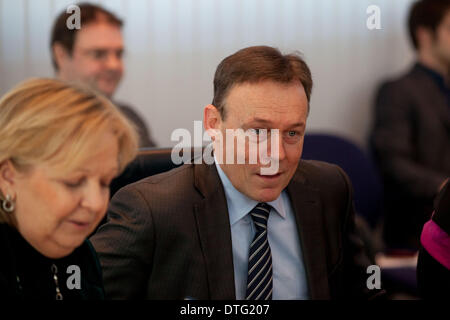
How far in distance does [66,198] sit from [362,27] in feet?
6.96

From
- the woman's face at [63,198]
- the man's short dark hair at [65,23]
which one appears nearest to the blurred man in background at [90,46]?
the man's short dark hair at [65,23]

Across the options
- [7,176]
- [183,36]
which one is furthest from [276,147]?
[183,36]

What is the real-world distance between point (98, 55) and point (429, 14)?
1.71m

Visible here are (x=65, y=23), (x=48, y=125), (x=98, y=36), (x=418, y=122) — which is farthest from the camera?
(x=418, y=122)

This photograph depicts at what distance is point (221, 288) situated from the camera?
1.10 metres

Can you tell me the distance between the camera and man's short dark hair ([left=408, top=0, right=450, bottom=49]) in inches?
121

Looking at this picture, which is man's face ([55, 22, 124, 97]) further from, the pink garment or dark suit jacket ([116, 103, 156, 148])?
the pink garment

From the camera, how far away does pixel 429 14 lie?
309 cm

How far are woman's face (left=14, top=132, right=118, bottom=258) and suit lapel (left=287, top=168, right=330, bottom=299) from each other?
0.37 metres

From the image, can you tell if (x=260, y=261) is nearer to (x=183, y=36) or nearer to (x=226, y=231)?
(x=226, y=231)

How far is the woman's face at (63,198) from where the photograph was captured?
914mm

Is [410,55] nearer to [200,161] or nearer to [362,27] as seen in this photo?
[362,27]

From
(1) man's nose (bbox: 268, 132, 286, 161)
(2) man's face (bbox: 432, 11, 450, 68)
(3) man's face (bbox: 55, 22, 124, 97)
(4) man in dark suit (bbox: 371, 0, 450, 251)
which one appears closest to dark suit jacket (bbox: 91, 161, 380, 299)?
(1) man's nose (bbox: 268, 132, 286, 161)
